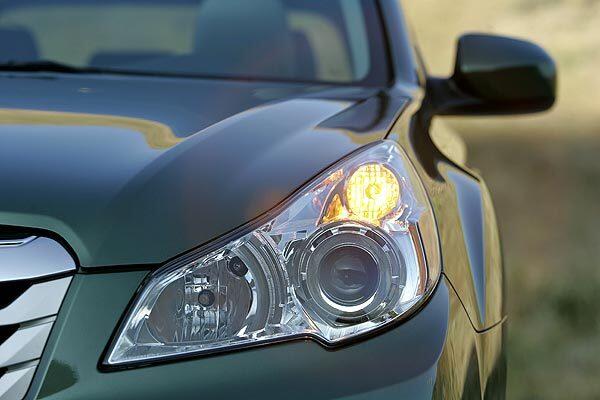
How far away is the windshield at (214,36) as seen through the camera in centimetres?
297

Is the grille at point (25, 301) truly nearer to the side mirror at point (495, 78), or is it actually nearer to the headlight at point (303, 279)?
the headlight at point (303, 279)

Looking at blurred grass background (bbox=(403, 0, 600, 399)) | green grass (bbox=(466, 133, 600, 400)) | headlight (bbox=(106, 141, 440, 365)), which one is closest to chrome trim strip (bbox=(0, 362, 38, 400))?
headlight (bbox=(106, 141, 440, 365))

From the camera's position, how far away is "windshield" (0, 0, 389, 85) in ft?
9.75

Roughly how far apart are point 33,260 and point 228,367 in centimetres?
29

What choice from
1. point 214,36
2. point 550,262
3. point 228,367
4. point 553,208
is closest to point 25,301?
point 228,367

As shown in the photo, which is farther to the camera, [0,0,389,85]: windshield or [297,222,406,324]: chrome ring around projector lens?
[0,0,389,85]: windshield

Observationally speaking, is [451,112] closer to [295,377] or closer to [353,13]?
→ [353,13]

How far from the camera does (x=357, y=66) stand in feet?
10.3

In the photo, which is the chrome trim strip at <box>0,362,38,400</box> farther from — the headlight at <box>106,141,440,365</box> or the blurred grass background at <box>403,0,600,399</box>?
the blurred grass background at <box>403,0,600,399</box>

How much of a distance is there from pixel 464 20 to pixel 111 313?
27281 mm

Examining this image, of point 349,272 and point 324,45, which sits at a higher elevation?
point 324,45

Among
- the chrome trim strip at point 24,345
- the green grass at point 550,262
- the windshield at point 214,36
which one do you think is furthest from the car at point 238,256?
the green grass at point 550,262

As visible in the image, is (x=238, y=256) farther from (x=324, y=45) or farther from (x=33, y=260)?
(x=324, y=45)

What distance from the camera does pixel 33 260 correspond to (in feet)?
5.38
